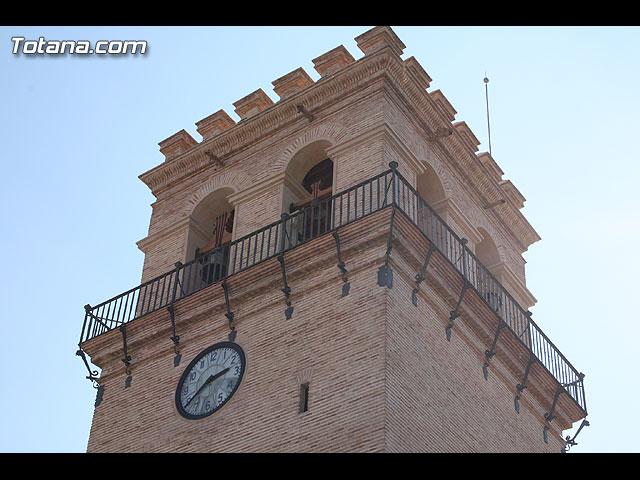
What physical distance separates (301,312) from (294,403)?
1.61 metres

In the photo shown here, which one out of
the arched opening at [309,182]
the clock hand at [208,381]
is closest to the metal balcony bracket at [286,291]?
the clock hand at [208,381]

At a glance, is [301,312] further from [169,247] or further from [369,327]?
[169,247]

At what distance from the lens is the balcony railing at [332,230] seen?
17531 mm

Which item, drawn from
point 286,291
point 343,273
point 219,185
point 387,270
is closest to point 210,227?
point 219,185

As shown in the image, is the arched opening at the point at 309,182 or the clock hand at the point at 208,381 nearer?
the clock hand at the point at 208,381

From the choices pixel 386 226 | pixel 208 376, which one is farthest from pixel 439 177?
pixel 208 376

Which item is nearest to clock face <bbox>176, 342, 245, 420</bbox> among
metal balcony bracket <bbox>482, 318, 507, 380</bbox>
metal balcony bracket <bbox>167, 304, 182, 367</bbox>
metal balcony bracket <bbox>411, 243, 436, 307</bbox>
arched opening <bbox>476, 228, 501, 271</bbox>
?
metal balcony bracket <bbox>167, 304, 182, 367</bbox>

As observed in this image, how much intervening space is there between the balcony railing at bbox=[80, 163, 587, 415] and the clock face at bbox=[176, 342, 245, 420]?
4.10 ft

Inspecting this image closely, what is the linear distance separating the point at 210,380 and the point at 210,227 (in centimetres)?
435

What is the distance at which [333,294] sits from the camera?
55.0ft

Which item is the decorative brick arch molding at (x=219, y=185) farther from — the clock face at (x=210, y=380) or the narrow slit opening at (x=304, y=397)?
the narrow slit opening at (x=304, y=397)

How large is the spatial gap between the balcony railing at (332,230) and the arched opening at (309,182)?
1.9 inches

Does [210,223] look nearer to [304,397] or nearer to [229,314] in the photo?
[229,314]

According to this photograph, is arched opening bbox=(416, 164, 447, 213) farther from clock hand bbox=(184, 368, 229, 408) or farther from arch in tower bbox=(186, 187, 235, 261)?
clock hand bbox=(184, 368, 229, 408)
